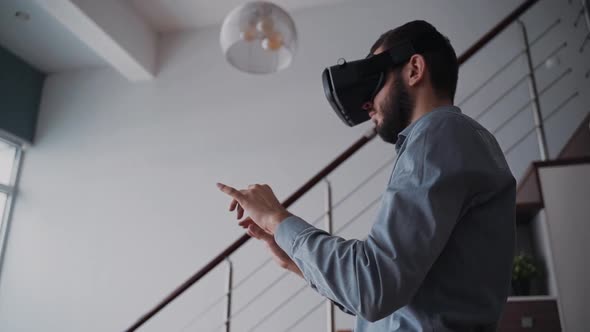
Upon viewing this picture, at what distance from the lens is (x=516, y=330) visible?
5.37 feet

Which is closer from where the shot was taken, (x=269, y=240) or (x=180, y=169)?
(x=269, y=240)

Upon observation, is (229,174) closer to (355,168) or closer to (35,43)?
(355,168)

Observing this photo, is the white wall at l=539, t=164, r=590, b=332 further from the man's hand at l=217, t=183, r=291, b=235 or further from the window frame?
the window frame

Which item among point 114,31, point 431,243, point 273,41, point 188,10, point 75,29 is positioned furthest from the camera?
point 188,10

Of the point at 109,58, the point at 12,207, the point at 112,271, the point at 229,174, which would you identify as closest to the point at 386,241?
the point at 229,174

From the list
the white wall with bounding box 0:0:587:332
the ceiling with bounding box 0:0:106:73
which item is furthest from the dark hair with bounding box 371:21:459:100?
the ceiling with bounding box 0:0:106:73

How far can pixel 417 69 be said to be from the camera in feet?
2.70

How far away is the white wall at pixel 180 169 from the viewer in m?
3.32

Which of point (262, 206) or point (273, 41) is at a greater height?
point (273, 41)

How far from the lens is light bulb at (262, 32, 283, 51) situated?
7.93 ft

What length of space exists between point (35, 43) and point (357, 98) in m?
4.08

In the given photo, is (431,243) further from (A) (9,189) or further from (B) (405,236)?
(A) (9,189)

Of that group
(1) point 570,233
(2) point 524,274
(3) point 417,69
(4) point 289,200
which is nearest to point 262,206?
(3) point 417,69

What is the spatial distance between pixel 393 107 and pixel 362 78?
9 cm
